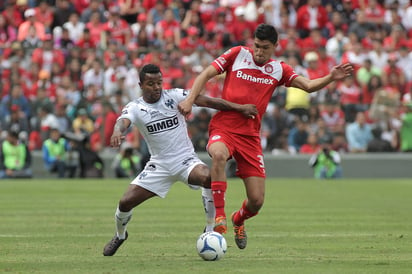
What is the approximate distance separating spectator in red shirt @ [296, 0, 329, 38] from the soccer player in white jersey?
19547 millimetres

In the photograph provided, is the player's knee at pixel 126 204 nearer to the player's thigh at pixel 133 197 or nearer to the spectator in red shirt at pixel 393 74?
the player's thigh at pixel 133 197

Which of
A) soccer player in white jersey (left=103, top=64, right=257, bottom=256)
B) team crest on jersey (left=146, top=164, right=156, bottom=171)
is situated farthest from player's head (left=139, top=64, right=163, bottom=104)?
team crest on jersey (left=146, top=164, right=156, bottom=171)

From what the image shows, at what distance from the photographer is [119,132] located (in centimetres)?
998

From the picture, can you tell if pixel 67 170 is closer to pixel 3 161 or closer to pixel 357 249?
pixel 3 161

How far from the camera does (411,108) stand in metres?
27.6

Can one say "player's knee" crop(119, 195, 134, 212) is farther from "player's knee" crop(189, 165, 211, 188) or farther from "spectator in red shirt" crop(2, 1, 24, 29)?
Result: "spectator in red shirt" crop(2, 1, 24, 29)

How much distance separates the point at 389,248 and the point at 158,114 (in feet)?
9.69

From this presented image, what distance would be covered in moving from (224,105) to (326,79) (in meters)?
1.18

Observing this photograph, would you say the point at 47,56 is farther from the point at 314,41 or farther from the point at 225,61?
the point at 225,61

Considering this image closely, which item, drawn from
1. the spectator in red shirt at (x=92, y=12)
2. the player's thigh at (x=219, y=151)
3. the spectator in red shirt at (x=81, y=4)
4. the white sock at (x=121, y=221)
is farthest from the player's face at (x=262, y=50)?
the spectator in red shirt at (x=81, y=4)

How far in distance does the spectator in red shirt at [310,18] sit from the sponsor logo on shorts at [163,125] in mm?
19562

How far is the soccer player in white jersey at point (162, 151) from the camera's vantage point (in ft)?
35.1

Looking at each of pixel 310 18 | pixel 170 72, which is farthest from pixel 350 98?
pixel 170 72

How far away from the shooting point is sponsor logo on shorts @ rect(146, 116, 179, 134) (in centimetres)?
1083
